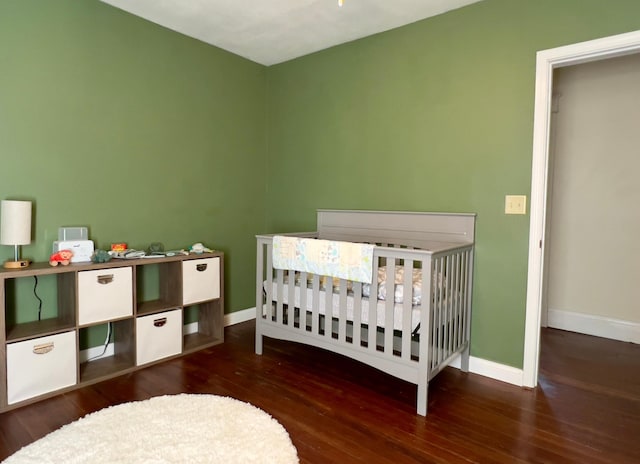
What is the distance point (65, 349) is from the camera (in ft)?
6.86

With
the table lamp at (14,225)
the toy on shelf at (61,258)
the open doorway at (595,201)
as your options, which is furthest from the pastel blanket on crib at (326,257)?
the open doorway at (595,201)

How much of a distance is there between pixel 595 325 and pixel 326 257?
253 centimetres

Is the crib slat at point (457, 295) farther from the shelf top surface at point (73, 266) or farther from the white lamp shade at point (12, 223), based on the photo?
the white lamp shade at point (12, 223)

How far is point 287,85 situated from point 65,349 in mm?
2591

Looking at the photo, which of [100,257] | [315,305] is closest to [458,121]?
[315,305]

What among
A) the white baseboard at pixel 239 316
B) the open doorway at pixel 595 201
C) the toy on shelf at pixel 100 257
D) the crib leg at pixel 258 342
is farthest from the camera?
the white baseboard at pixel 239 316

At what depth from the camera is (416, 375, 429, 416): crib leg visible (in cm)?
191

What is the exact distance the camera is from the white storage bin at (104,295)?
214 centimetres

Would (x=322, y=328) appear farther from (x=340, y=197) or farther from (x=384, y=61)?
(x=384, y=61)

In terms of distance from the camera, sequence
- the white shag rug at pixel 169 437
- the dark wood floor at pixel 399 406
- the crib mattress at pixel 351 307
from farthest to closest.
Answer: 1. the crib mattress at pixel 351 307
2. the dark wood floor at pixel 399 406
3. the white shag rug at pixel 169 437

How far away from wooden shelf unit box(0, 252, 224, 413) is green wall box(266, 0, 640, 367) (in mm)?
1204

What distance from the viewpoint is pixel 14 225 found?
200 centimetres

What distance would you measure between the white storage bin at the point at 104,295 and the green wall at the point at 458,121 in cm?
161

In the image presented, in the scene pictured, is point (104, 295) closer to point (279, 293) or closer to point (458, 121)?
point (279, 293)
